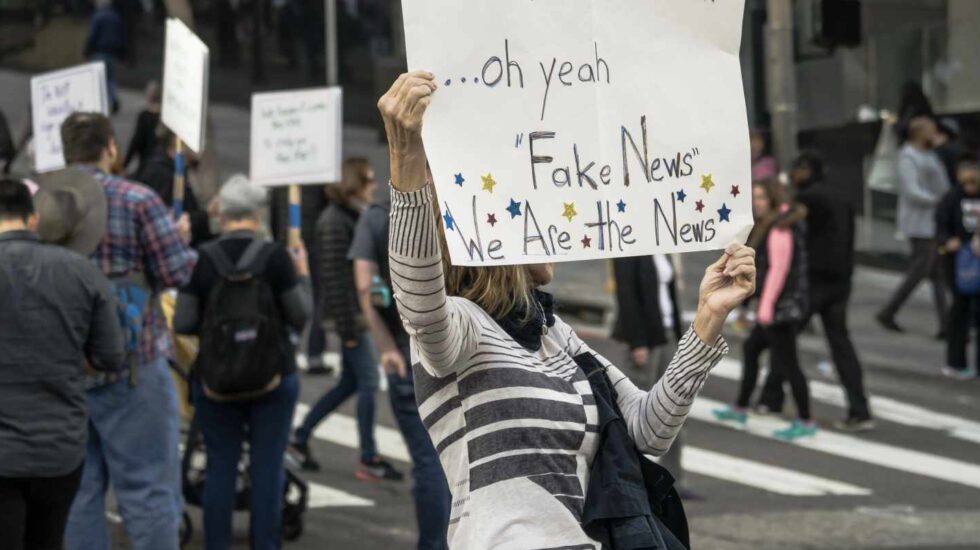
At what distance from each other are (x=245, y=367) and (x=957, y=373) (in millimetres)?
8144

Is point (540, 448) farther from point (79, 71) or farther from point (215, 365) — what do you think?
point (79, 71)

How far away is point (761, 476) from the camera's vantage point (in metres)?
10.6

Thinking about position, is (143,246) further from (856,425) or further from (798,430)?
(856,425)

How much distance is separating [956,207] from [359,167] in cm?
632

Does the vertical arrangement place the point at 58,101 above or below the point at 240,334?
above

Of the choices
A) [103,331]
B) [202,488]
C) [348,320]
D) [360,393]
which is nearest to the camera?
[103,331]

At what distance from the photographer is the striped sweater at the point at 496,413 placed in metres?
3.77

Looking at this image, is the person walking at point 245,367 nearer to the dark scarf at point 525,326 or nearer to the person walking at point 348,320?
the person walking at point 348,320

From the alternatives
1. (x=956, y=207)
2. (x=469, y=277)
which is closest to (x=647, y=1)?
(x=469, y=277)

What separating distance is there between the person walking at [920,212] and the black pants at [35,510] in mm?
10653

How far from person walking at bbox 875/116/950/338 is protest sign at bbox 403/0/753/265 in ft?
38.4

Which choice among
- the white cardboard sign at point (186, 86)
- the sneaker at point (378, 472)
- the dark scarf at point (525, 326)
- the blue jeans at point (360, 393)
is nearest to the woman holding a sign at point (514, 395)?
the dark scarf at point (525, 326)

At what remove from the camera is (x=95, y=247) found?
674 centimetres

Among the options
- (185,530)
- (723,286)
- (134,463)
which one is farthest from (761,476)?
(723,286)
